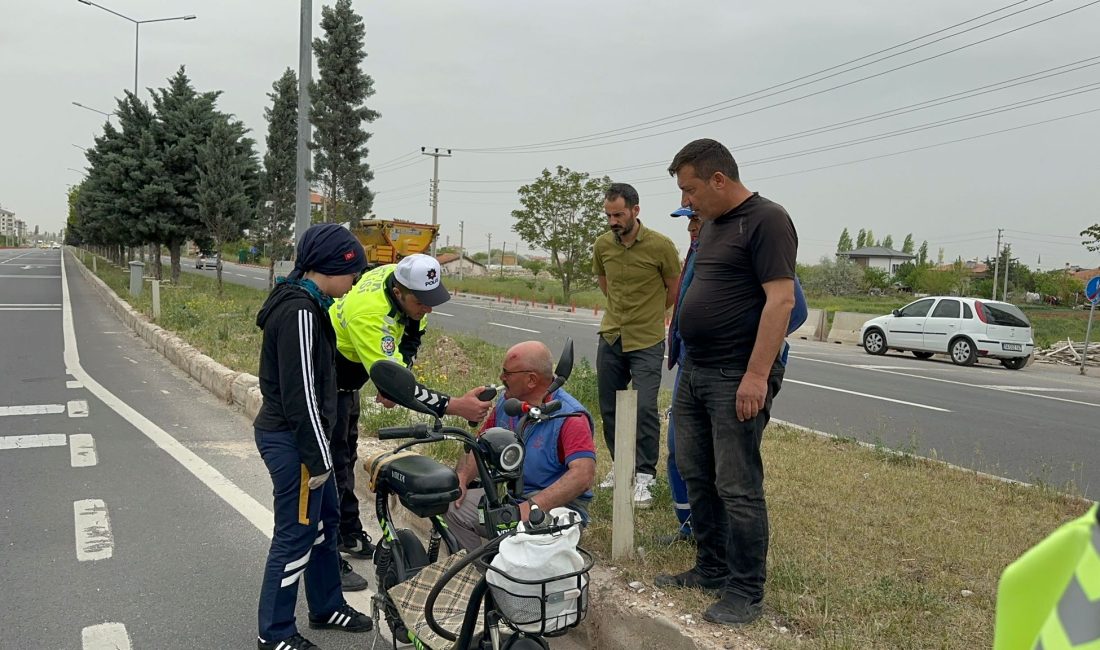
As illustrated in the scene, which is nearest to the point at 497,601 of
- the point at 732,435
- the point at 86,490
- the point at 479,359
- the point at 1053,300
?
the point at 732,435

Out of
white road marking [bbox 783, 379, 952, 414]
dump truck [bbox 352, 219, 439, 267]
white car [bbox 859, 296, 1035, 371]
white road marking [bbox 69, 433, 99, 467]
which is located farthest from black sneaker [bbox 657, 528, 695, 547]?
dump truck [bbox 352, 219, 439, 267]

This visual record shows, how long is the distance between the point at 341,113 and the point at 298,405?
20486 mm

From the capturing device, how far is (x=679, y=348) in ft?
14.7

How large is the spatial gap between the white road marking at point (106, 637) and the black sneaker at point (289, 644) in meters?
0.67

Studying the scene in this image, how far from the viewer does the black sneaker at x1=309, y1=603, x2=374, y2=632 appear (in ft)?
12.4

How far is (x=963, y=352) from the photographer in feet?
62.8

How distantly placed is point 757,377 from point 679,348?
1251mm

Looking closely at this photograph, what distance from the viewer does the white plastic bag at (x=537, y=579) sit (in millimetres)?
2344

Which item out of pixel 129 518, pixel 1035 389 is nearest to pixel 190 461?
pixel 129 518

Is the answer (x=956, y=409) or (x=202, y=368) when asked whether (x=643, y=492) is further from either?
(x=956, y=409)

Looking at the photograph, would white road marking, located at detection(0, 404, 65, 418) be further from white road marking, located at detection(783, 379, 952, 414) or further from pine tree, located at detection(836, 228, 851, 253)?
pine tree, located at detection(836, 228, 851, 253)

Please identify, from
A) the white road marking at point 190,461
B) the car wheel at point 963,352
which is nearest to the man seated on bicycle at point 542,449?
the white road marking at point 190,461

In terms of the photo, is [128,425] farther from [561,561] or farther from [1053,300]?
[1053,300]

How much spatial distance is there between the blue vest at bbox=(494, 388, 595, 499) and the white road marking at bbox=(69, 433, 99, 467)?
4.58m
